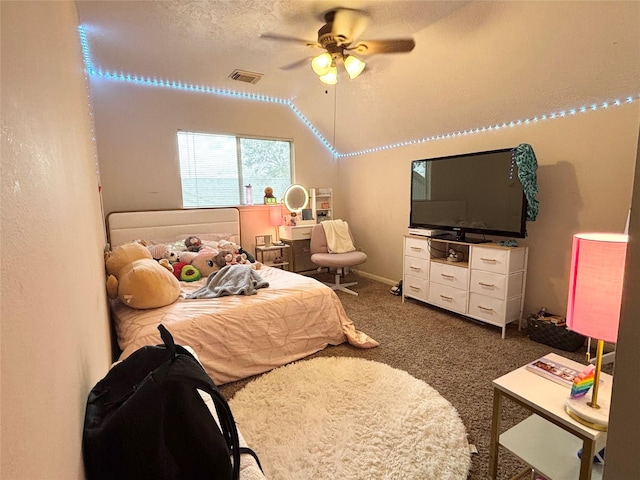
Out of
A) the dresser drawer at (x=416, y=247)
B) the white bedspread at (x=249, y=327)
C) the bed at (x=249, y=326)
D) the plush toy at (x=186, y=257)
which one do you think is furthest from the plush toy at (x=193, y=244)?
the dresser drawer at (x=416, y=247)

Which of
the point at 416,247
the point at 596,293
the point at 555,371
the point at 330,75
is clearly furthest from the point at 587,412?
the point at 416,247

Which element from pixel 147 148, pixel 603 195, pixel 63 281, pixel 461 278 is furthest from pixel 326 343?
pixel 147 148

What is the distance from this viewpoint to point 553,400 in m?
1.25

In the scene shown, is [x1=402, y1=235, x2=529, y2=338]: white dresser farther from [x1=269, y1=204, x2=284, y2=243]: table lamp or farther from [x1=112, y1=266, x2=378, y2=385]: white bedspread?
[x1=269, y1=204, x2=284, y2=243]: table lamp

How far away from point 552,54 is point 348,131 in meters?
2.58

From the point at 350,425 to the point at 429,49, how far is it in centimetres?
287

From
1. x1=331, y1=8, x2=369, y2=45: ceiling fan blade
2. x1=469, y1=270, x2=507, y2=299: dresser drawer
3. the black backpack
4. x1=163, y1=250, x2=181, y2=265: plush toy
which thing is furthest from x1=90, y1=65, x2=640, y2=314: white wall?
the black backpack

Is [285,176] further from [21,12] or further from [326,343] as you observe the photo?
[21,12]

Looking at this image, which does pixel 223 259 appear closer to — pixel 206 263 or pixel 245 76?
pixel 206 263

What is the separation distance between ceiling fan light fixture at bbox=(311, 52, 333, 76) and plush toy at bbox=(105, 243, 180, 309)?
1886 mm

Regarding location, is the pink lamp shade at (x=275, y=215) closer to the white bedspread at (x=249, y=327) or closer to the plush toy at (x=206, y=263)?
the plush toy at (x=206, y=263)

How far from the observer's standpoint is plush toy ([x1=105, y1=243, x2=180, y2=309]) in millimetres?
2170

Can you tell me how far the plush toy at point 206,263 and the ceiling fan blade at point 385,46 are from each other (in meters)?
2.24

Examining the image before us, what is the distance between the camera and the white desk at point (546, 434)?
111 cm
